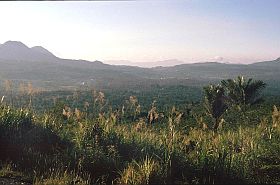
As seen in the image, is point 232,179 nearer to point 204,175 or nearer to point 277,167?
point 204,175

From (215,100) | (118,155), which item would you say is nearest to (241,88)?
(215,100)

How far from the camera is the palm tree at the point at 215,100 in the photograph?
28.8 metres

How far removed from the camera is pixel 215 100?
29.2m

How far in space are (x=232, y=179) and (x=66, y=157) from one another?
336 cm

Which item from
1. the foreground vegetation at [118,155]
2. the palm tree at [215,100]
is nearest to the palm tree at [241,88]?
the palm tree at [215,100]

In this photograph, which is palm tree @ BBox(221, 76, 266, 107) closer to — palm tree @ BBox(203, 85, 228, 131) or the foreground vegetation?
palm tree @ BBox(203, 85, 228, 131)

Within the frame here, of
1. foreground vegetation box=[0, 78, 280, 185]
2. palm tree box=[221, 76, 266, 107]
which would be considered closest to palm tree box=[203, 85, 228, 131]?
palm tree box=[221, 76, 266, 107]

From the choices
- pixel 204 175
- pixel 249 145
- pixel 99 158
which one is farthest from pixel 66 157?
pixel 249 145

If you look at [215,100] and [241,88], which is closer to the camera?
[241,88]

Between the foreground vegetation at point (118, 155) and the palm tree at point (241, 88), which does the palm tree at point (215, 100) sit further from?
the foreground vegetation at point (118, 155)

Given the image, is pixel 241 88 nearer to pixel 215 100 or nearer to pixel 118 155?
pixel 215 100

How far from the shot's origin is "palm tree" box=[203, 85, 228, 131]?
28769mm

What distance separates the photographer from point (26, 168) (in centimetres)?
860

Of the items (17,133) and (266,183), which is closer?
(266,183)
